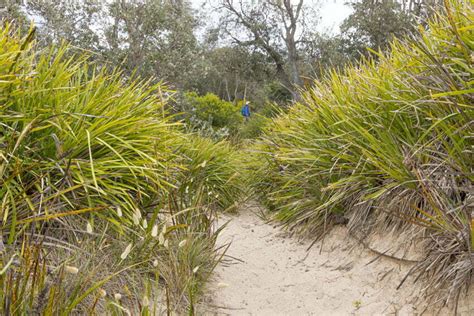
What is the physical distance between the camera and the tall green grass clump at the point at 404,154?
103 inches

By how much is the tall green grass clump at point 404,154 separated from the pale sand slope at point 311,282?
8.7 inches

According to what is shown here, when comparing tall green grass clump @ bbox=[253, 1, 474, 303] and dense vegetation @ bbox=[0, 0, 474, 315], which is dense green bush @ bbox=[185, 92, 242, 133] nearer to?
dense vegetation @ bbox=[0, 0, 474, 315]

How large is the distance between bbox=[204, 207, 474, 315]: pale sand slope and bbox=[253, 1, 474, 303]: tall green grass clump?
22 centimetres

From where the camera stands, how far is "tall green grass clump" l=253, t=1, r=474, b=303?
2.61 m

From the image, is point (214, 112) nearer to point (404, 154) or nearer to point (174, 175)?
point (174, 175)

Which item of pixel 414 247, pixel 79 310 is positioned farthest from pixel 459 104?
pixel 79 310

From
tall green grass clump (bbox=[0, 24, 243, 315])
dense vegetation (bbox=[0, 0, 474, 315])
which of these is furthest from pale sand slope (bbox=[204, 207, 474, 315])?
tall green grass clump (bbox=[0, 24, 243, 315])

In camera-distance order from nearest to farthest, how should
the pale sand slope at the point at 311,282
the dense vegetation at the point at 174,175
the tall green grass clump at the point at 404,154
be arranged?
the dense vegetation at the point at 174,175, the tall green grass clump at the point at 404,154, the pale sand slope at the point at 311,282

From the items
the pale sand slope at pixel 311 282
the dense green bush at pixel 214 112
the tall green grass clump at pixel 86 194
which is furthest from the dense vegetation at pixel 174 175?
the dense green bush at pixel 214 112

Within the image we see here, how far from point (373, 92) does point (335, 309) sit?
193 centimetres

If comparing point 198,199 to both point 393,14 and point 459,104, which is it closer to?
point 459,104

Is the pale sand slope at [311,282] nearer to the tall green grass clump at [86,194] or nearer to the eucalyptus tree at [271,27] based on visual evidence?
the tall green grass clump at [86,194]

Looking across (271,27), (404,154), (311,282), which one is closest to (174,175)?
(311,282)

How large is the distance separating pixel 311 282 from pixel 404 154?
1220 millimetres
